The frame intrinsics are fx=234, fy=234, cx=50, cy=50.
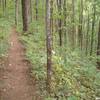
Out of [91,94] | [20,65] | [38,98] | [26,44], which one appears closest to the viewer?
[38,98]

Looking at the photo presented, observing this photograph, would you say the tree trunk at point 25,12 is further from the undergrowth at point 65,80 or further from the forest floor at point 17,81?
the undergrowth at point 65,80

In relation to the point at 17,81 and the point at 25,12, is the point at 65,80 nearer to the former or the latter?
the point at 17,81

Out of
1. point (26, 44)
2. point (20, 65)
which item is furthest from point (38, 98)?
point (26, 44)

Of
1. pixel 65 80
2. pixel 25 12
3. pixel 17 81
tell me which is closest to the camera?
pixel 65 80

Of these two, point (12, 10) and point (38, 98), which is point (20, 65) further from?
point (12, 10)

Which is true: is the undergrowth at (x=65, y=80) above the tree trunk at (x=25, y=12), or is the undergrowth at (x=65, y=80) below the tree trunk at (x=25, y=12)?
below

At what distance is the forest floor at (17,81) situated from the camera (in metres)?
8.16

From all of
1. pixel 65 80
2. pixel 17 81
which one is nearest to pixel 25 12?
pixel 17 81

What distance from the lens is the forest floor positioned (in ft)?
26.8

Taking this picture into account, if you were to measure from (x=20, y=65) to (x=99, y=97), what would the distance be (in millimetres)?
3884

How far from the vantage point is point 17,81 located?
938 centimetres

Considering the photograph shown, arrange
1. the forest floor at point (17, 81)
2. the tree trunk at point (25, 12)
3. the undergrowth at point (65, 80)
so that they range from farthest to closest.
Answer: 1. the tree trunk at point (25, 12)
2. the undergrowth at point (65, 80)
3. the forest floor at point (17, 81)

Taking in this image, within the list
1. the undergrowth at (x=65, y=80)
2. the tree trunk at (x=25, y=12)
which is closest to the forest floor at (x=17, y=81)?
the undergrowth at (x=65, y=80)

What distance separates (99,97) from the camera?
9828mm
